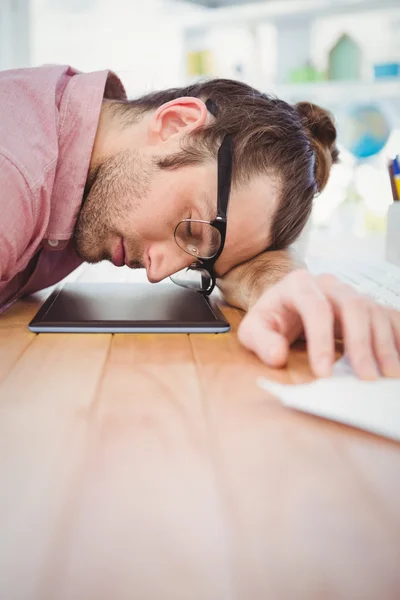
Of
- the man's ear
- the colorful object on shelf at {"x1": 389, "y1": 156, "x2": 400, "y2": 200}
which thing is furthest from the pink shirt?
the colorful object on shelf at {"x1": 389, "y1": 156, "x2": 400, "y2": 200}

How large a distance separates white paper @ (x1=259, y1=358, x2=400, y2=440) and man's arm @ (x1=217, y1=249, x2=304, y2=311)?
0.36 meters

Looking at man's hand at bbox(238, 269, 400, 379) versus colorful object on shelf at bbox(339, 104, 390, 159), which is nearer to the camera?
man's hand at bbox(238, 269, 400, 379)

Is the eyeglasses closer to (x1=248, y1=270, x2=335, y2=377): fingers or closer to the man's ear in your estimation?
the man's ear

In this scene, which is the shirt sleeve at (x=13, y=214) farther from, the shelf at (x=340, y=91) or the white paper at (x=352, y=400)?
the shelf at (x=340, y=91)

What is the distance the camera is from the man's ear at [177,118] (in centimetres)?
104

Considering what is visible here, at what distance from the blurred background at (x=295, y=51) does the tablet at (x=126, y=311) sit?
1.97 meters

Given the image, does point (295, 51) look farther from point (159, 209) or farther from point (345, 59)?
point (159, 209)

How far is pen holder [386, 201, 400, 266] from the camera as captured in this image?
4.53ft

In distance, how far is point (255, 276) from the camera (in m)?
0.96

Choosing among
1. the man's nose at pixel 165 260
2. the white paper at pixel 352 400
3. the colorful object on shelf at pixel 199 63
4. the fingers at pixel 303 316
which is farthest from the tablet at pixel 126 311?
the colorful object on shelf at pixel 199 63

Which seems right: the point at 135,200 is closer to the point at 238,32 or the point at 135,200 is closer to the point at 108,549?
the point at 108,549

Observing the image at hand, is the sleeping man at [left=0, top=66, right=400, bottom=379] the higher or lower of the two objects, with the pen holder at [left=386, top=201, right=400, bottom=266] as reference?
higher

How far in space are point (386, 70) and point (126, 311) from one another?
2694mm

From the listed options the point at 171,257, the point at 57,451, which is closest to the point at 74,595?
the point at 57,451
